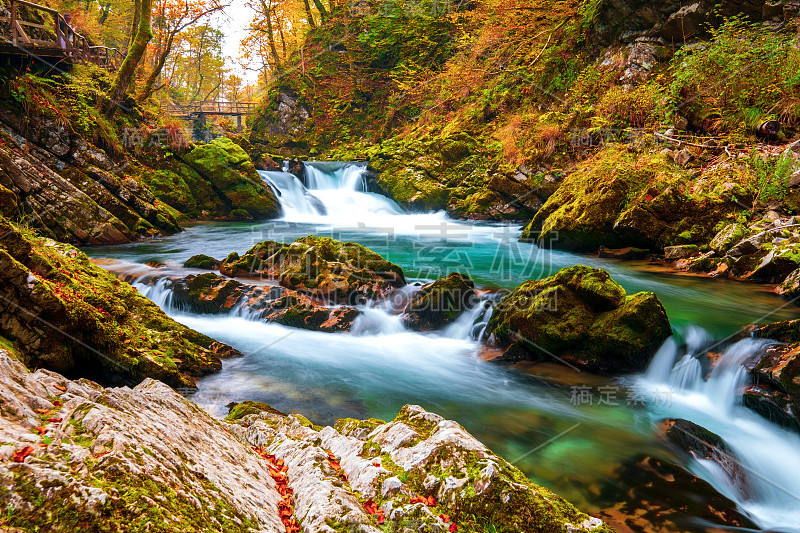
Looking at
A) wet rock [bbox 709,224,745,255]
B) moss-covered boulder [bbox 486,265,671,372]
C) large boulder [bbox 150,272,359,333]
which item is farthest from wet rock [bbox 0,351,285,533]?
wet rock [bbox 709,224,745,255]

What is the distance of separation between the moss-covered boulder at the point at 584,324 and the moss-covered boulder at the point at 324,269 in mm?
2765

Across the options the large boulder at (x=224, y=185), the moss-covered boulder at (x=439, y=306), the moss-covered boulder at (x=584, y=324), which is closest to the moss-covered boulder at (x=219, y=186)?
the large boulder at (x=224, y=185)

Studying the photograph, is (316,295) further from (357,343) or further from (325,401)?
(325,401)

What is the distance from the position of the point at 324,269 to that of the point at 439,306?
8.01ft

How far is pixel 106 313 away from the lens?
4.66 m

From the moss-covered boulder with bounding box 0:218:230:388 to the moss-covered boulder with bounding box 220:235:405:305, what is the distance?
9.21ft

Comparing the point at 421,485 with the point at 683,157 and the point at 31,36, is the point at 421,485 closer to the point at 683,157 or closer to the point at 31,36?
the point at 683,157

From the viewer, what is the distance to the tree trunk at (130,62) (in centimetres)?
1497

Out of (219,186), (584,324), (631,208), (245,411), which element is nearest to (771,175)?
(631,208)

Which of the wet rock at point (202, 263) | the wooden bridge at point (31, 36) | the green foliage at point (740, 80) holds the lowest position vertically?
the wet rock at point (202, 263)

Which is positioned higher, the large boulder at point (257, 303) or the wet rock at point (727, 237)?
the wet rock at point (727, 237)

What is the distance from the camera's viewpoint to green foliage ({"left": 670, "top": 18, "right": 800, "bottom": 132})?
9727mm

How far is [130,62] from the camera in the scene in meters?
15.3

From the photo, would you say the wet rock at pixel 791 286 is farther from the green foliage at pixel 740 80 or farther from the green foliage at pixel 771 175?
the green foliage at pixel 740 80
